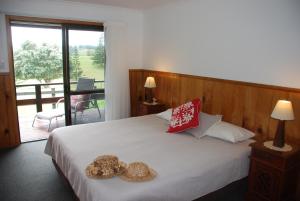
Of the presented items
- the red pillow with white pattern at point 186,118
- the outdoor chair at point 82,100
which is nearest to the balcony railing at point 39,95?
the outdoor chair at point 82,100

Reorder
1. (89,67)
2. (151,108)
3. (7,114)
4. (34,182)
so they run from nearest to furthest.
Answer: (34,182)
(7,114)
(151,108)
(89,67)

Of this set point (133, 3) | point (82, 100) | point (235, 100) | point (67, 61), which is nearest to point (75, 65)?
point (67, 61)

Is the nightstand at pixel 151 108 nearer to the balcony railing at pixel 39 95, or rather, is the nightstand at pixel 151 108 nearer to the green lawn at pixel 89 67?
the green lawn at pixel 89 67

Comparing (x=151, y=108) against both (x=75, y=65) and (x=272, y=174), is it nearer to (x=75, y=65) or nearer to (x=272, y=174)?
(x=75, y=65)

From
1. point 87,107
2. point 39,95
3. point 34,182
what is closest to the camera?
point 34,182

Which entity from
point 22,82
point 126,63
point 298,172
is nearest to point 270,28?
point 298,172

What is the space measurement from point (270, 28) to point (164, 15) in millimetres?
1924

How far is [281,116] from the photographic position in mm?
1996

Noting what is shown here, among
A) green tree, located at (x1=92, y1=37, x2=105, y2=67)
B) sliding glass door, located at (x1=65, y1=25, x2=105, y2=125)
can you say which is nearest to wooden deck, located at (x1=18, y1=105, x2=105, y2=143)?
sliding glass door, located at (x1=65, y1=25, x2=105, y2=125)

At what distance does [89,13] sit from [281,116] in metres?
3.30

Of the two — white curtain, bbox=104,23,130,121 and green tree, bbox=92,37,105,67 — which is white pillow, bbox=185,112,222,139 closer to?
white curtain, bbox=104,23,130,121

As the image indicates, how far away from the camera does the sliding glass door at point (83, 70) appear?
155 inches

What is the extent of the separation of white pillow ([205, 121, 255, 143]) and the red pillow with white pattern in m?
0.21

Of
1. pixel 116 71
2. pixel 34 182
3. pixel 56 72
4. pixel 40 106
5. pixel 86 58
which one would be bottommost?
pixel 34 182
